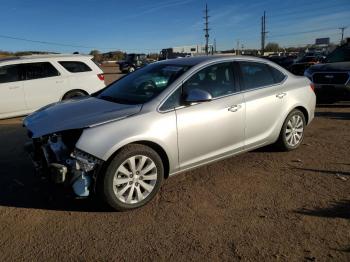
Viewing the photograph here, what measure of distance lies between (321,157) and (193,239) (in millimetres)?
3178

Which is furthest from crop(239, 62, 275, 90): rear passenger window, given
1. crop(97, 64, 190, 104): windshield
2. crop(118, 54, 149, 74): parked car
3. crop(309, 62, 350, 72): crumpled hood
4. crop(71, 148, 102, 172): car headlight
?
crop(118, 54, 149, 74): parked car

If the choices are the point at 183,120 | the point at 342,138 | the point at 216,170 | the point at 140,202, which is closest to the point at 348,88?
the point at 342,138

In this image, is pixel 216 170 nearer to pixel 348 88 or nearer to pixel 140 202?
pixel 140 202

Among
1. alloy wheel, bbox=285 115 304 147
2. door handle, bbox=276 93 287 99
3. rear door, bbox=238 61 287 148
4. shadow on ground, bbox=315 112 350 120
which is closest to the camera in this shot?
rear door, bbox=238 61 287 148

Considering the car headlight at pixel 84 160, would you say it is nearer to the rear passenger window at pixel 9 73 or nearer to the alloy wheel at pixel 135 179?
the alloy wheel at pixel 135 179

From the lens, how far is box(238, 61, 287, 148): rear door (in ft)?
17.2

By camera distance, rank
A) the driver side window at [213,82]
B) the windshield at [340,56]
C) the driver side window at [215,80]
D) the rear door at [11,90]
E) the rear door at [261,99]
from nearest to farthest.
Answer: the driver side window at [213,82] → the driver side window at [215,80] → the rear door at [261,99] → the rear door at [11,90] → the windshield at [340,56]

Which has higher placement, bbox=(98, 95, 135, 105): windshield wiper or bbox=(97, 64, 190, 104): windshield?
bbox=(97, 64, 190, 104): windshield

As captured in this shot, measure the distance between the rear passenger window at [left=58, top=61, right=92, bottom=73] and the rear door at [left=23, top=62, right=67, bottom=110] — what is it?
30 centimetres

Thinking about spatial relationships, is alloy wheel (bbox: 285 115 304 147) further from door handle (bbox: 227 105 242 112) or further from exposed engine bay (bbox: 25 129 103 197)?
exposed engine bay (bbox: 25 129 103 197)

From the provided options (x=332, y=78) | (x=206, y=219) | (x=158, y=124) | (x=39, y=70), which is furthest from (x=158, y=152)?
(x=332, y=78)

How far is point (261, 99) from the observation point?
5379mm

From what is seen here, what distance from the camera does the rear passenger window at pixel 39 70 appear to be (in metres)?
9.53

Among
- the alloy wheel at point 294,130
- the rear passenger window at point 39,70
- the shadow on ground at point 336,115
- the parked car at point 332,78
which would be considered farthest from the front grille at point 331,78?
the rear passenger window at point 39,70
